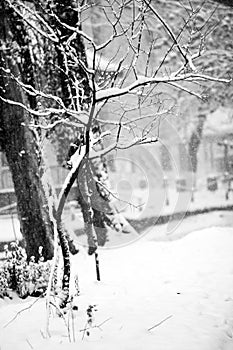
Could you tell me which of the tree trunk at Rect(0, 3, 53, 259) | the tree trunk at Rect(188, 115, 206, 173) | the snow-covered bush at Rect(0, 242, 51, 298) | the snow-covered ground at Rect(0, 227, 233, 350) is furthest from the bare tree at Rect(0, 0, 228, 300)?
the tree trunk at Rect(188, 115, 206, 173)

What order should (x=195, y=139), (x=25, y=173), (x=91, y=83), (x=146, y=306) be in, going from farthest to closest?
(x=195, y=139)
(x=25, y=173)
(x=146, y=306)
(x=91, y=83)

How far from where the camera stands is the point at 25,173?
7168 mm

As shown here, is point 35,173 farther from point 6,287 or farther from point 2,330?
point 2,330

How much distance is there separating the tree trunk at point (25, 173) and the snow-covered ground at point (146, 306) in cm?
97

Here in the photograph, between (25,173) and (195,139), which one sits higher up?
(195,139)

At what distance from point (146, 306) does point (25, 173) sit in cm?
361

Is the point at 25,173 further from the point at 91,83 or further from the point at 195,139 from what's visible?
the point at 195,139

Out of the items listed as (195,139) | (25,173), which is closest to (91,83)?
(25,173)

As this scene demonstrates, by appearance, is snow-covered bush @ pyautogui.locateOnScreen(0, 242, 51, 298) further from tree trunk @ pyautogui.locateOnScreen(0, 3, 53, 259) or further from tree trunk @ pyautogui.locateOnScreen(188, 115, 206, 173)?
tree trunk @ pyautogui.locateOnScreen(188, 115, 206, 173)

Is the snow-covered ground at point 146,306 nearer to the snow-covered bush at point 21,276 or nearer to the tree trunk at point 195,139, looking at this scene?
the snow-covered bush at point 21,276

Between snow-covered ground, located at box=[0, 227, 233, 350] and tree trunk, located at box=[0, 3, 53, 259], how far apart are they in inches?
38.1

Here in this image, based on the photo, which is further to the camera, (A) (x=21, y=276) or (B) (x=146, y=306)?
(A) (x=21, y=276)

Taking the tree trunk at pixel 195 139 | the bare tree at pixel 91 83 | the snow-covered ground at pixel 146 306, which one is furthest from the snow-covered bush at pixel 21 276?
the tree trunk at pixel 195 139

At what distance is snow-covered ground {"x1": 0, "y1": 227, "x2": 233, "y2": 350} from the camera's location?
386 cm
